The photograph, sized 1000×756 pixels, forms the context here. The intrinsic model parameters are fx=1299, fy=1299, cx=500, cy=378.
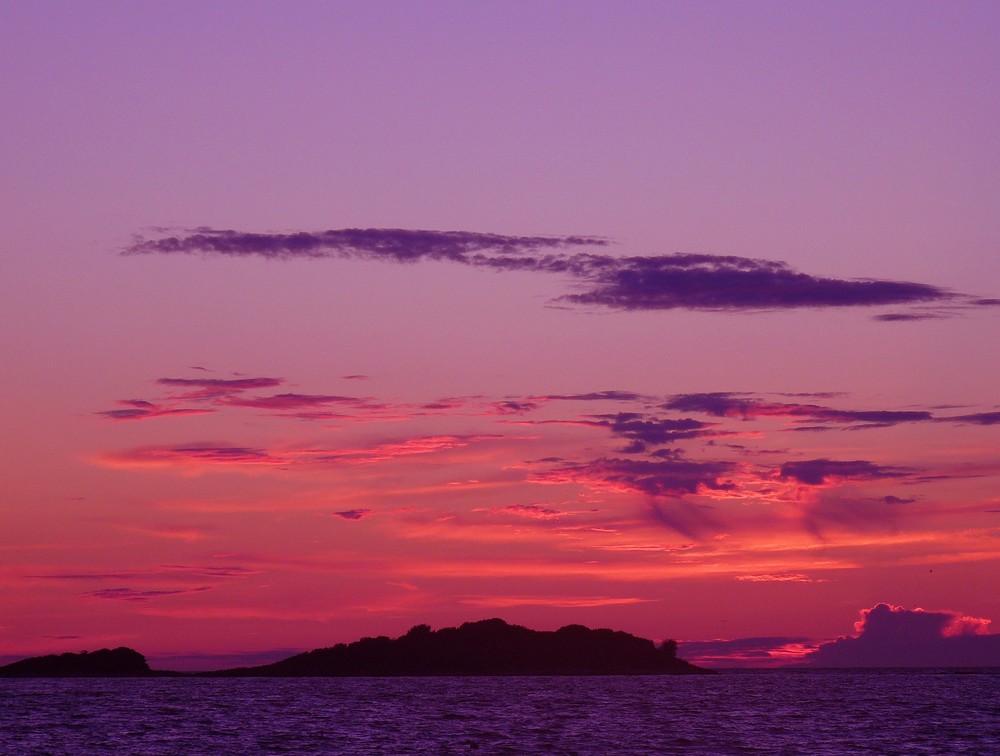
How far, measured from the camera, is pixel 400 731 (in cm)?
12750

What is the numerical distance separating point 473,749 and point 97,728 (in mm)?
47870

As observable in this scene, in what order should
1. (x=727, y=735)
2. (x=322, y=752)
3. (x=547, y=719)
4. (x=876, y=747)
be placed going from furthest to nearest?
(x=547, y=719) < (x=727, y=735) < (x=876, y=747) < (x=322, y=752)

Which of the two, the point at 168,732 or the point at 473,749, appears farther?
the point at 168,732

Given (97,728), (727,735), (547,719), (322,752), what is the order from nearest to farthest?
(322,752) < (727,735) < (97,728) < (547,719)

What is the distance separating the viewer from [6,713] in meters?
169

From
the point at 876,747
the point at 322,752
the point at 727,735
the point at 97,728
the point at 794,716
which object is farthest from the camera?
the point at 794,716

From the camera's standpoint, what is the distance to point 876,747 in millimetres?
108688

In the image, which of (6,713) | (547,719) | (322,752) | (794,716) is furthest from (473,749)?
(6,713)

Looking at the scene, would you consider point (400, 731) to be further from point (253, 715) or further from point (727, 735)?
point (253, 715)

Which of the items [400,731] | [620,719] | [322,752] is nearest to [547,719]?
[620,719]

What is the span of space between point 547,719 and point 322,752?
170 ft

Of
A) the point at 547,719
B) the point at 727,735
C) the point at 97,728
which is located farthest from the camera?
the point at 547,719

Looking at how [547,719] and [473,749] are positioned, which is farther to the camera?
[547,719]

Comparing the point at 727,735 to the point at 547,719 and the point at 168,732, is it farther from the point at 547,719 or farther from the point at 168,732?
the point at 168,732
